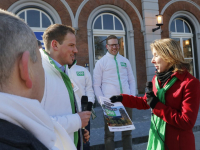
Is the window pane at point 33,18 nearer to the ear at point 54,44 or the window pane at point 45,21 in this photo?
the window pane at point 45,21

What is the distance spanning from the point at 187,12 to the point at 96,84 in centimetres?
784

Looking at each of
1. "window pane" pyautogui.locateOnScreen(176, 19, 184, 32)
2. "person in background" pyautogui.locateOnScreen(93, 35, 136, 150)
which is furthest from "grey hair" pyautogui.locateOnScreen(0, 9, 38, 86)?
"window pane" pyautogui.locateOnScreen(176, 19, 184, 32)

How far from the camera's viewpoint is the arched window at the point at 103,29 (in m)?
7.73

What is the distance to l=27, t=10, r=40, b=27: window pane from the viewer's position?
6.92 metres

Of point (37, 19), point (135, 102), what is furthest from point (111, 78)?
point (37, 19)

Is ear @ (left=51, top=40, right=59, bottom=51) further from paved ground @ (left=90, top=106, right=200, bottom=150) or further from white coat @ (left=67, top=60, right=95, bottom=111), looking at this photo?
paved ground @ (left=90, top=106, right=200, bottom=150)

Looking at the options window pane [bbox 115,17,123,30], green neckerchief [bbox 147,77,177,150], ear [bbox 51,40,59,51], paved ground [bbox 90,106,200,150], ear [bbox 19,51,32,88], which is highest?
window pane [bbox 115,17,123,30]

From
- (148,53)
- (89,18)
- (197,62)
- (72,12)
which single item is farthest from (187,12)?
(72,12)

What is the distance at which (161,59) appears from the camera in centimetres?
196

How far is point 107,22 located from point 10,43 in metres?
7.63

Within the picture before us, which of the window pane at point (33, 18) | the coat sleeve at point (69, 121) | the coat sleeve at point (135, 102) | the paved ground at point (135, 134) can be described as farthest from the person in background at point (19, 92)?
the window pane at point (33, 18)

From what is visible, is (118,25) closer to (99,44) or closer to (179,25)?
(99,44)

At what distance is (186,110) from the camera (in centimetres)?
166

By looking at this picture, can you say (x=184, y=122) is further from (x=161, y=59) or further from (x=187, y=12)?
(x=187, y=12)
